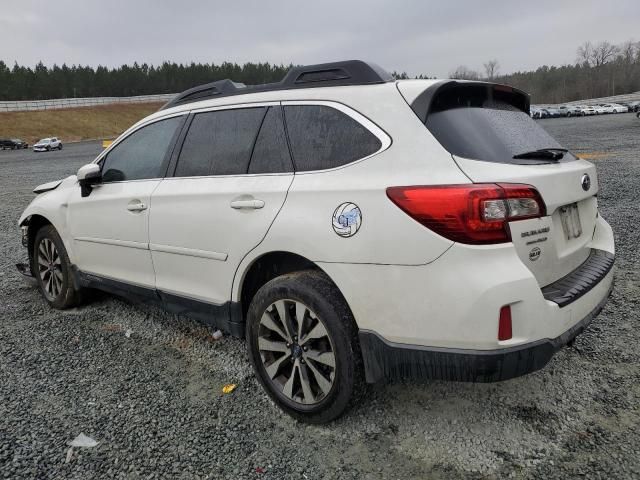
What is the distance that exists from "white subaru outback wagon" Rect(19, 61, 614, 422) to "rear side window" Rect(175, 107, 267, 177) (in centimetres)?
1

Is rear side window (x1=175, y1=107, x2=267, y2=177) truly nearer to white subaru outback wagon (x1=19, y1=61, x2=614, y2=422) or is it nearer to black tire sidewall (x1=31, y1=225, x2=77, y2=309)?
white subaru outback wagon (x1=19, y1=61, x2=614, y2=422)

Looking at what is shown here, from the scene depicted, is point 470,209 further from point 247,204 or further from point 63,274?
point 63,274

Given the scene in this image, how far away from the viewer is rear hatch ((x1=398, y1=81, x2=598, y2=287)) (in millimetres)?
2197

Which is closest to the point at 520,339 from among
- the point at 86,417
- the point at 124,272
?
the point at 86,417

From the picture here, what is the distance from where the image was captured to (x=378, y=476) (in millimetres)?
2250

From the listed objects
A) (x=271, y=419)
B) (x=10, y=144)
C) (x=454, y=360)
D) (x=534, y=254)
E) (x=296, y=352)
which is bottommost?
(x=271, y=419)

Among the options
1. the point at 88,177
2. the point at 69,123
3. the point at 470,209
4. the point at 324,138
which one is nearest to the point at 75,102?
the point at 69,123

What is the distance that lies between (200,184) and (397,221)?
1.44m

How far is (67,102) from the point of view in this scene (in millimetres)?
73562

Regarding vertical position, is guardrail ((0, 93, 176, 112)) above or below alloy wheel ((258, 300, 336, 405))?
above

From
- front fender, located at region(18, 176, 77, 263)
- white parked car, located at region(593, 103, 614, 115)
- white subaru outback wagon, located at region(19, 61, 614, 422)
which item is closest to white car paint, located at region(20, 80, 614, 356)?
white subaru outback wagon, located at region(19, 61, 614, 422)

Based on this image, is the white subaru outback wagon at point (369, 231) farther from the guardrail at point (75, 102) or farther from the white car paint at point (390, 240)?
the guardrail at point (75, 102)

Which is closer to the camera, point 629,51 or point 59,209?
point 59,209

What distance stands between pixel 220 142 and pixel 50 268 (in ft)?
8.33
